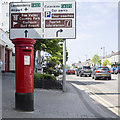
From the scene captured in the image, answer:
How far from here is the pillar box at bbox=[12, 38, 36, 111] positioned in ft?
20.7

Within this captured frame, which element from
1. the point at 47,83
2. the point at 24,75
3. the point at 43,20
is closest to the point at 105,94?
the point at 47,83

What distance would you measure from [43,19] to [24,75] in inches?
224

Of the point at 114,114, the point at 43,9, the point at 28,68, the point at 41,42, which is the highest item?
the point at 43,9

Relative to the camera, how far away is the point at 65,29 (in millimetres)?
11312

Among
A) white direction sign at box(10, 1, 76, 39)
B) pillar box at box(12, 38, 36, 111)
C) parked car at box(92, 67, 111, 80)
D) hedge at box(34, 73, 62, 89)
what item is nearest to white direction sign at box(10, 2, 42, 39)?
white direction sign at box(10, 1, 76, 39)

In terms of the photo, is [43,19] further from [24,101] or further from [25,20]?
[24,101]

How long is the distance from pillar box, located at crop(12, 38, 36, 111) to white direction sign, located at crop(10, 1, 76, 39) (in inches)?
198

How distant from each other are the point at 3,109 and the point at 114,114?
354 centimetres

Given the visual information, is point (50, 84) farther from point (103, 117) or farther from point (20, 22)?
point (103, 117)

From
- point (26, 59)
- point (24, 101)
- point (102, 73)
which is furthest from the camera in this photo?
point (102, 73)

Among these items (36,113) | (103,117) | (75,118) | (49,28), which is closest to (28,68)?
(36,113)

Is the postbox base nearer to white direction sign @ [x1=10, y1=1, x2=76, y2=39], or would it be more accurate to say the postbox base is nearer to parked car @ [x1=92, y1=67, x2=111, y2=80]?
white direction sign @ [x1=10, y1=1, x2=76, y2=39]

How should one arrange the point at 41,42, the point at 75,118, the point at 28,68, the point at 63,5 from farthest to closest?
1. the point at 41,42
2. the point at 63,5
3. the point at 28,68
4. the point at 75,118

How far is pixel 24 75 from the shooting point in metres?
6.34
